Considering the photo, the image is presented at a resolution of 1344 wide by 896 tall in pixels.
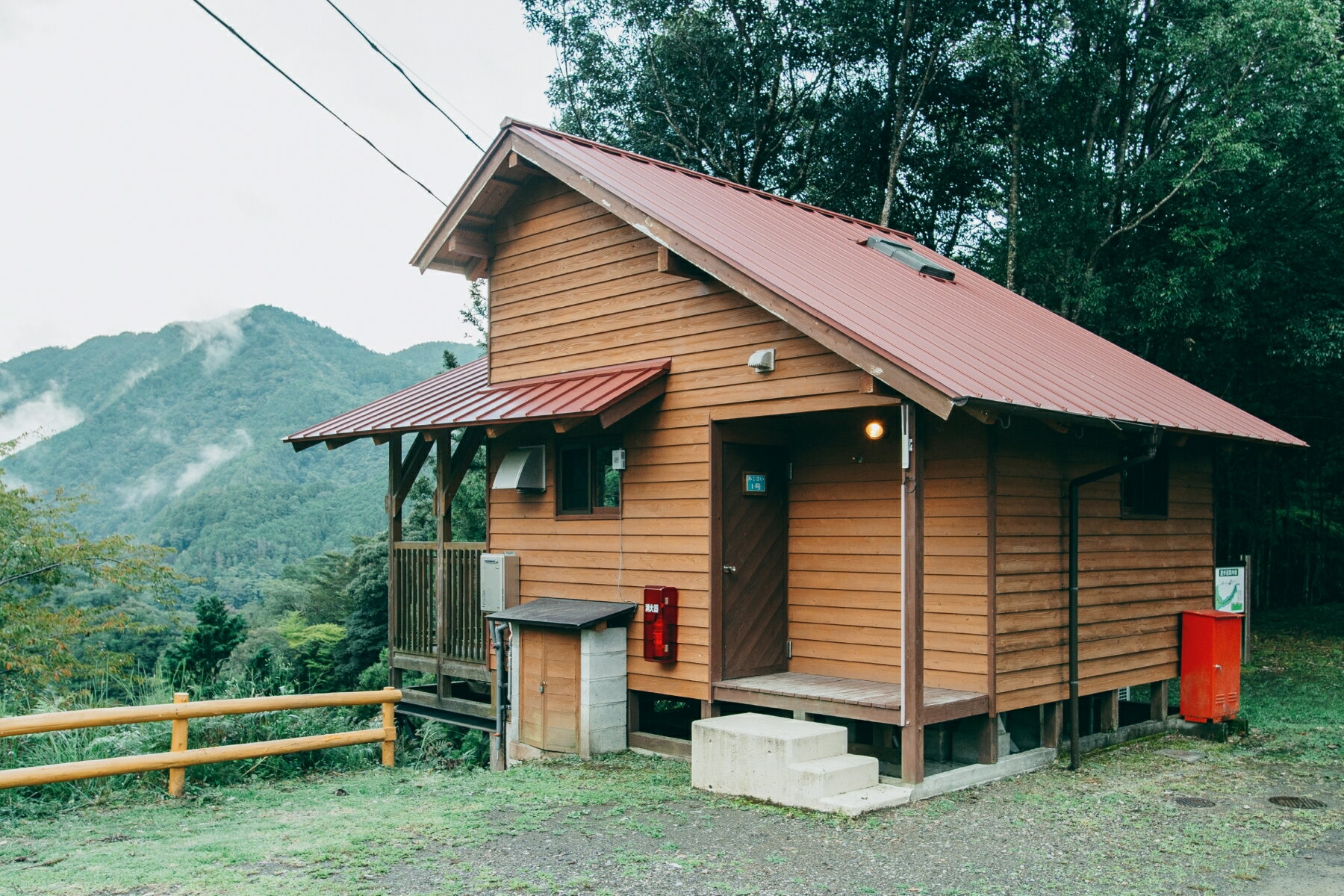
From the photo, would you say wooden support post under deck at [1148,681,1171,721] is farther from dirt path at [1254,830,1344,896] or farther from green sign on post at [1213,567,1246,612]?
dirt path at [1254,830,1344,896]

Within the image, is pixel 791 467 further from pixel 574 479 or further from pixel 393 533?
pixel 393 533

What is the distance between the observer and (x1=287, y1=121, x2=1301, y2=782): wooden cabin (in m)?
8.34

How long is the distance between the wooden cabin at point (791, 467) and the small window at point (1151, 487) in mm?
30

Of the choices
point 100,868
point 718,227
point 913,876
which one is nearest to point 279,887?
point 100,868

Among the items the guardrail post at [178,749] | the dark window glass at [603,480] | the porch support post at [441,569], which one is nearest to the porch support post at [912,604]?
the dark window glass at [603,480]

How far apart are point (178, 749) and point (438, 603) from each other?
4.23 metres

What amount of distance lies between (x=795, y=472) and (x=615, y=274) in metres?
2.62

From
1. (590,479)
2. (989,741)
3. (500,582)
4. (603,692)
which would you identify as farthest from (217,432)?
(989,741)

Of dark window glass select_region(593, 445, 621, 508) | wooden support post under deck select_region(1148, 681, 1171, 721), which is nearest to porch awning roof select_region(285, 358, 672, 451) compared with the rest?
dark window glass select_region(593, 445, 621, 508)

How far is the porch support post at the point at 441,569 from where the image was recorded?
11.8 m

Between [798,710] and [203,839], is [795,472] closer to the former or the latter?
[798,710]

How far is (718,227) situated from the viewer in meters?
9.79

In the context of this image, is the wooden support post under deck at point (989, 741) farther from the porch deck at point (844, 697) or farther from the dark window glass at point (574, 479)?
the dark window glass at point (574, 479)

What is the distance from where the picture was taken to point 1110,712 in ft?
32.9
